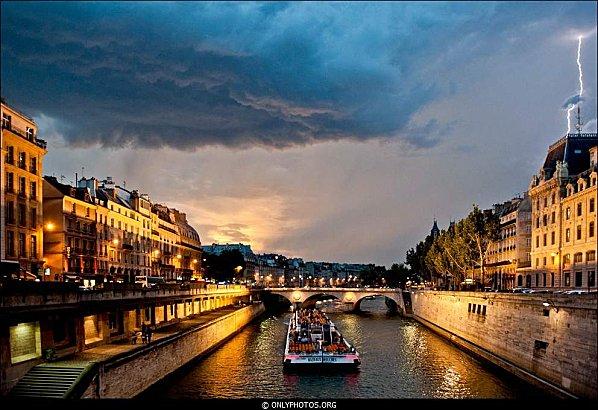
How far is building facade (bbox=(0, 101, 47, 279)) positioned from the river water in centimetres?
2013

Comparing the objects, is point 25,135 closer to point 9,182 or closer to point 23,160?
point 23,160

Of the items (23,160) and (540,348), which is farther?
(23,160)

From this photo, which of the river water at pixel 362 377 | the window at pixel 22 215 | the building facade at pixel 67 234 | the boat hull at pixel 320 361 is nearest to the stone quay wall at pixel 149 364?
the river water at pixel 362 377

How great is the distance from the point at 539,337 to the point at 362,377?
1589 cm

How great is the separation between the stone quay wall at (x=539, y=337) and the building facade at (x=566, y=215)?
11149 millimetres

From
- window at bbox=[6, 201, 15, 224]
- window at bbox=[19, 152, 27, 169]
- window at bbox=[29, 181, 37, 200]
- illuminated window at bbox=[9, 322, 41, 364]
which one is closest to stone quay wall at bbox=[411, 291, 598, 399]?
illuminated window at bbox=[9, 322, 41, 364]

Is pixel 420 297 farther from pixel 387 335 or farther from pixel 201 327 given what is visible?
pixel 201 327

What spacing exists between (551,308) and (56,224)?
59875mm

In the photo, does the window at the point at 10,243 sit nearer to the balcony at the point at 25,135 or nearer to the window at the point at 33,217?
the window at the point at 33,217

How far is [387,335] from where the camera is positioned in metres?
86.4

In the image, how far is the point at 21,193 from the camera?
6009cm

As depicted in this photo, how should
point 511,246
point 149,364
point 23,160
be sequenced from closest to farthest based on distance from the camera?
1. point 149,364
2. point 23,160
3. point 511,246

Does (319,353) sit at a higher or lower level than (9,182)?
lower

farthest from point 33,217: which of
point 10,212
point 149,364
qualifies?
point 149,364
